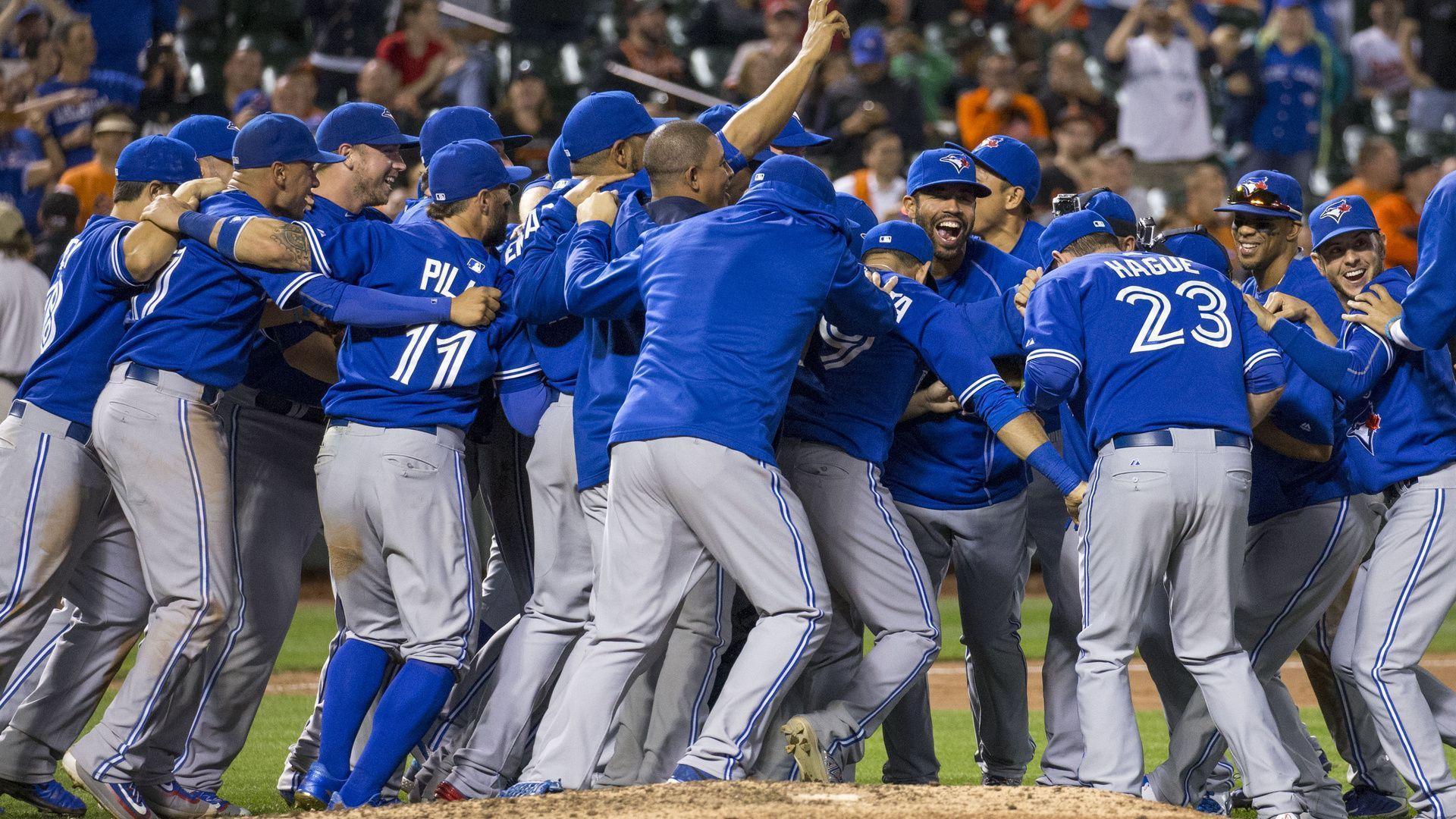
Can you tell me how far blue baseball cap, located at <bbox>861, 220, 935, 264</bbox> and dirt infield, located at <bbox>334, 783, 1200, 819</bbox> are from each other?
1.99m

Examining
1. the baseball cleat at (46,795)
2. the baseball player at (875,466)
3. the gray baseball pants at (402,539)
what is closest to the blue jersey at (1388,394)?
the baseball player at (875,466)

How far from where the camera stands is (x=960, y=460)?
616 cm

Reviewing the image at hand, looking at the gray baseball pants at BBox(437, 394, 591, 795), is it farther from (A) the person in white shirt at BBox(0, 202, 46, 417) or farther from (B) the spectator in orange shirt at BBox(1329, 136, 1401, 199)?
(B) the spectator in orange shirt at BBox(1329, 136, 1401, 199)

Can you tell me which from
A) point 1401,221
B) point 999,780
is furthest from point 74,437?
point 1401,221

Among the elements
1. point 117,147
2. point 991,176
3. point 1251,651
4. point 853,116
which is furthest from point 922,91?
point 1251,651

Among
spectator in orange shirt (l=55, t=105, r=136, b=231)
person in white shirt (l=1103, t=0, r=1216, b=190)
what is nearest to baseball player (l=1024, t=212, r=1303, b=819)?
spectator in orange shirt (l=55, t=105, r=136, b=231)

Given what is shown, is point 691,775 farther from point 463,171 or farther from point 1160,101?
point 1160,101

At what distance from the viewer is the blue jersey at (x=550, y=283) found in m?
5.67

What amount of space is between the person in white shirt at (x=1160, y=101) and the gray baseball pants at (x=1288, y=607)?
1051cm

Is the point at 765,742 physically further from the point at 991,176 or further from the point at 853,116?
the point at 853,116

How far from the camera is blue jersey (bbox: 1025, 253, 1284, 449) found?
542 centimetres

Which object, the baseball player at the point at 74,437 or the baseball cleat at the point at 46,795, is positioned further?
the baseball cleat at the point at 46,795

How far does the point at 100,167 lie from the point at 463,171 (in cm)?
713

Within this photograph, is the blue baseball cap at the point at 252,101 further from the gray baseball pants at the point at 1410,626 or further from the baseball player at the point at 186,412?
the gray baseball pants at the point at 1410,626
